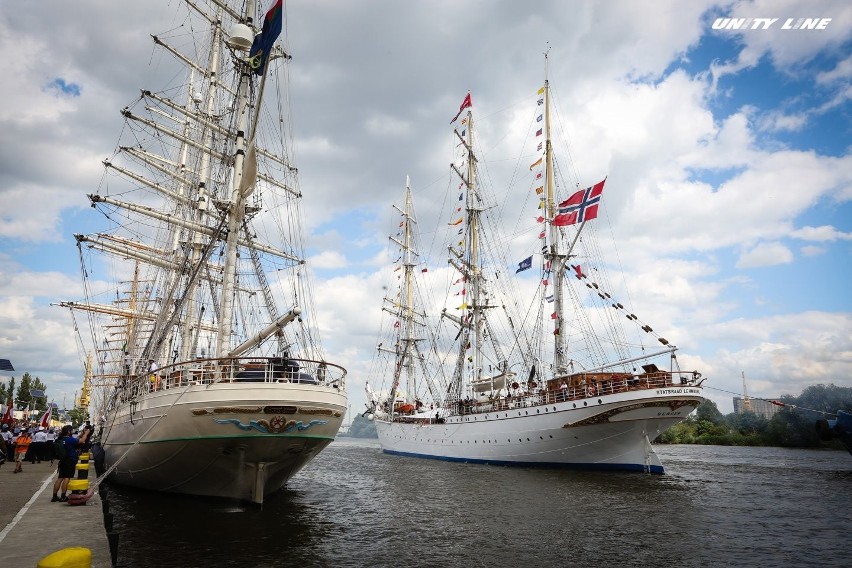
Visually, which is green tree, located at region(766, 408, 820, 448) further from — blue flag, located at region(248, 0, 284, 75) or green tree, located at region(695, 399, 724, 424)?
blue flag, located at region(248, 0, 284, 75)

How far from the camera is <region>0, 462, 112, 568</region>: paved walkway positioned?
7.98 metres

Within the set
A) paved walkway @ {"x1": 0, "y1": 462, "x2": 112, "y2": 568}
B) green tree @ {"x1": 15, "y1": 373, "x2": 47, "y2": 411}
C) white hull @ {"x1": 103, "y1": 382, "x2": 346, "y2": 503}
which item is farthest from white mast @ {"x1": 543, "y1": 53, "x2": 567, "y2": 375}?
green tree @ {"x1": 15, "y1": 373, "x2": 47, "y2": 411}

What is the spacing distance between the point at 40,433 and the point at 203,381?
48.3 feet

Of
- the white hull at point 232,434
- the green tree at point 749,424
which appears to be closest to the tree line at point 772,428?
Answer: the green tree at point 749,424

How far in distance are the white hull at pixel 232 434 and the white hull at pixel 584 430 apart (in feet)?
58.5

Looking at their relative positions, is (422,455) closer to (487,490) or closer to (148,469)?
(487,490)

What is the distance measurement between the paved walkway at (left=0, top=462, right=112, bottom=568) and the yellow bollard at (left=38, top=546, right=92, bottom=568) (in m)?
2.15

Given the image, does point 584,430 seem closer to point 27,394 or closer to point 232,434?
point 232,434

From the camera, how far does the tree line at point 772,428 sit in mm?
64312

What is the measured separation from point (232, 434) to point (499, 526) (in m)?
8.60

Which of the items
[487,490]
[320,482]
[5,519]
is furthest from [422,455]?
[5,519]

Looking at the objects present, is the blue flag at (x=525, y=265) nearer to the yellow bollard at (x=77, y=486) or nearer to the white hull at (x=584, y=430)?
the white hull at (x=584, y=430)

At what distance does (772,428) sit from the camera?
68.8 metres

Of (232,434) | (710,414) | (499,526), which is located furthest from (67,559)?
(710,414)
